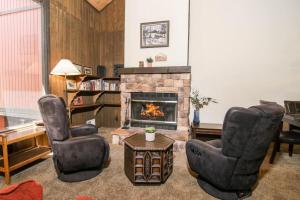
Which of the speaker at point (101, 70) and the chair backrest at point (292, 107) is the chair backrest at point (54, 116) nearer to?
the speaker at point (101, 70)

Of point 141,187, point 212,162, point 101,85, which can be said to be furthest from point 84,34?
point 212,162

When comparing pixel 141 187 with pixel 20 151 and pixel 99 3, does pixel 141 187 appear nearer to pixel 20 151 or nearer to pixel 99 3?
pixel 20 151

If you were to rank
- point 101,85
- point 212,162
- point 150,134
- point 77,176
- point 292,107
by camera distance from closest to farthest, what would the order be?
1. point 212,162
2. point 77,176
3. point 150,134
4. point 292,107
5. point 101,85

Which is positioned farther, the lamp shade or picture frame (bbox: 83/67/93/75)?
picture frame (bbox: 83/67/93/75)

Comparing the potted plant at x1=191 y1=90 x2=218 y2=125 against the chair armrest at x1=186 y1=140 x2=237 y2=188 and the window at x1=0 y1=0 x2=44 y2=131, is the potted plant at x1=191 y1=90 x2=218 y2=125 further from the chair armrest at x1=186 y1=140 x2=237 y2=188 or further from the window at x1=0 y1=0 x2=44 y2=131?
the window at x1=0 y1=0 x2=44 y2=131

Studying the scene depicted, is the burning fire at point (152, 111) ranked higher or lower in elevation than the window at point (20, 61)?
→ lower

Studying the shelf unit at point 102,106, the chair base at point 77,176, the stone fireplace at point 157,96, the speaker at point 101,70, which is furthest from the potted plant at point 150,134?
the speaker at point 101,70

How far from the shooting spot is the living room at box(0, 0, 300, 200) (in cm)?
200

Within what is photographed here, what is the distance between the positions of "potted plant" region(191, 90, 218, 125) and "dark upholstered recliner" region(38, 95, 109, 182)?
209 centimetres

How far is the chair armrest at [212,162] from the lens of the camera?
178cm

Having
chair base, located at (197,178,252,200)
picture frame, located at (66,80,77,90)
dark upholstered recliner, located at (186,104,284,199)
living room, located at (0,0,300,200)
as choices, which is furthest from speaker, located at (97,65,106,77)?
chair base, located at (197,178,252,200)

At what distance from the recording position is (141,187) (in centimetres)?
211

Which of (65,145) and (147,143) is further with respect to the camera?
(147,143)

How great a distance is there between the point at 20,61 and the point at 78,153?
1947 millimetres
